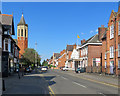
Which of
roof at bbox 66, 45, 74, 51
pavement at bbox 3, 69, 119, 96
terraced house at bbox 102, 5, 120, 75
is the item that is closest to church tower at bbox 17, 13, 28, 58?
roof at bbox 66, 45, 74, 51

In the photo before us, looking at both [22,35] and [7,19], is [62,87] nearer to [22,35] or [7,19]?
[7,19]

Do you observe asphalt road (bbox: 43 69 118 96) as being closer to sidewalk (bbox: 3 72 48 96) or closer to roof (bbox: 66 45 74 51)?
sidewalk (bbox: 3 72 48 96)

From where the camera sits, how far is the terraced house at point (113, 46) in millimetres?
29875

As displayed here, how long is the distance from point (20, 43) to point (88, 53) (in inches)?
3172

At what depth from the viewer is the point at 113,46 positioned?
3192 centimetres

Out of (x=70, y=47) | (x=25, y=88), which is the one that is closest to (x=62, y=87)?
(x=25, y=88)

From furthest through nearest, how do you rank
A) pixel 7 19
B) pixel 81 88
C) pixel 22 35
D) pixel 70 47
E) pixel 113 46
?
pixel 22 35 < pixel 70 47 < pixel 7 19 < pixel 113 46 < pixel 81 88

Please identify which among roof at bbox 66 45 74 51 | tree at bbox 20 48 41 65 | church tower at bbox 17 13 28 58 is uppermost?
church tower at bbox 17 13 28 58

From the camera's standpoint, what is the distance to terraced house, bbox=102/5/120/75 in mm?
29875

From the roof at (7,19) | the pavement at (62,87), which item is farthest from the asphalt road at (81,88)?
the roof at (7,19)

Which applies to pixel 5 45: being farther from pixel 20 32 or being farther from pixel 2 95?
pixel 20 32

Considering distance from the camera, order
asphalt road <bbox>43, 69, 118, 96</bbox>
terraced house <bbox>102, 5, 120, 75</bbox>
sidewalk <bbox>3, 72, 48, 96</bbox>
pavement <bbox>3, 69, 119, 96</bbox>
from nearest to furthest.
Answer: pavement <bbox>3, 69, 119, 96</bbox> → asphalt road <bbox>43, 69, 118, 96</bbox> → sidewalk <bbox>3, 72, 48, 96</bbox> → terraced house <bbox>102, 5, 120, 75</bbox>

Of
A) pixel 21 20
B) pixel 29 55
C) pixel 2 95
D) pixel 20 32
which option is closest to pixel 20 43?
pixel 20 32

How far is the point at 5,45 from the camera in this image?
31547 millimetres
